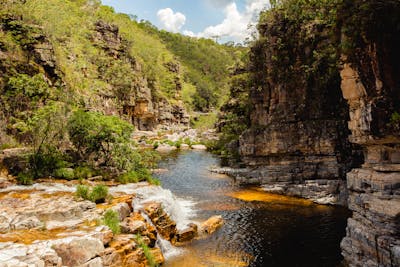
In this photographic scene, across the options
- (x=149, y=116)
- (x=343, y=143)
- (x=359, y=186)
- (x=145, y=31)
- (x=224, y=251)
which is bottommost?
(x=224, y=251)

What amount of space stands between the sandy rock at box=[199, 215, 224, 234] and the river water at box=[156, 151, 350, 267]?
38cm

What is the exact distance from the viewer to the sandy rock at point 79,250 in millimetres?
11109

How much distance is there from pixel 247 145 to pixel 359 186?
19.4 meters

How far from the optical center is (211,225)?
2022 cm

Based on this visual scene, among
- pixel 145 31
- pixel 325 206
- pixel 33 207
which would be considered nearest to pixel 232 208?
pixel 325 206

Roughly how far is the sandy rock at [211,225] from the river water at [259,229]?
380 mm

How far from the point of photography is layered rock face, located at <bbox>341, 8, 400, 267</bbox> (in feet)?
43.1

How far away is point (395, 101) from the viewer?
45.7 feet

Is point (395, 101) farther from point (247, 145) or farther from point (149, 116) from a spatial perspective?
point (149, 116)

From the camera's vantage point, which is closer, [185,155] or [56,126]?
[56,126]

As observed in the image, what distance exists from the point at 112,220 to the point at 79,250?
10.6ft

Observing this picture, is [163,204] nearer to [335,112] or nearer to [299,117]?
[299,117]

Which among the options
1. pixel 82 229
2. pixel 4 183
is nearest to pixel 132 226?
pixel 82 229

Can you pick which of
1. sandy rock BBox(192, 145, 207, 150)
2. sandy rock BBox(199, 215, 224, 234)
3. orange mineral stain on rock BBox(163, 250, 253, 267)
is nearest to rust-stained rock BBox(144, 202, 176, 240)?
orange mineral stain on rock BBox(163, 250, 253, 267)
